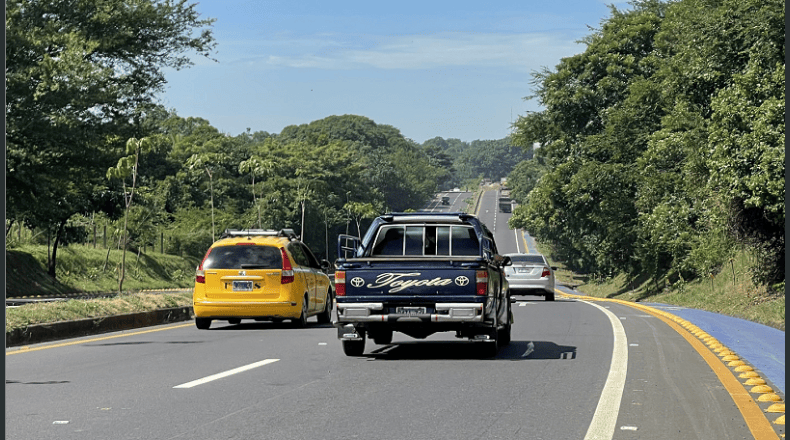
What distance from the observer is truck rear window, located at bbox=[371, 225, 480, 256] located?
14945 mm

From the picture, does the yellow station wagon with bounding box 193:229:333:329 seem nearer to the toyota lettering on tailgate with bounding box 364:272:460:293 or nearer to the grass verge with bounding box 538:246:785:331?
the toyota lettering on tailgate with bounding box 364:272:460:293

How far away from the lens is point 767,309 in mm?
23953

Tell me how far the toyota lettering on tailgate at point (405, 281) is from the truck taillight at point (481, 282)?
13 centimetres

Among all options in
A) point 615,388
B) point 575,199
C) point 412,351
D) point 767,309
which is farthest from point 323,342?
point 575,199

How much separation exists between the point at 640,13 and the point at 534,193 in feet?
32.7

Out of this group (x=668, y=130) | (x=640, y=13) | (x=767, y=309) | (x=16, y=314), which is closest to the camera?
(x=16, y=314)

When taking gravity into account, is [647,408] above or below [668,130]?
below

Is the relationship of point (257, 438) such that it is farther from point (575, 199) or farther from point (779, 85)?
point (575, 199)

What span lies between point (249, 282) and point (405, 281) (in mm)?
6234

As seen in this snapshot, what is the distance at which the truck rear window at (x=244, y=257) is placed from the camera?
18.9m

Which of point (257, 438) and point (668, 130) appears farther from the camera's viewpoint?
point (668, 130)

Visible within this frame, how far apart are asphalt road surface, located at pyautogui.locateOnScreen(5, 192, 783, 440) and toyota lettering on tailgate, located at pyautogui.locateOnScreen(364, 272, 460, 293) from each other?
0.91m

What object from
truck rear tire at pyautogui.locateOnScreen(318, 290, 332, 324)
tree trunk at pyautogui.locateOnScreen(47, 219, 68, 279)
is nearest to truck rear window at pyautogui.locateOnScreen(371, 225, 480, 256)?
truck rear tire at pyautogui.locateOnScreen(318, 290, 332, 324)

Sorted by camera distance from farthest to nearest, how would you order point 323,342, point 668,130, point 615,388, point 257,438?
point 668,130
point 323,342
point 615,388
point 257,438
